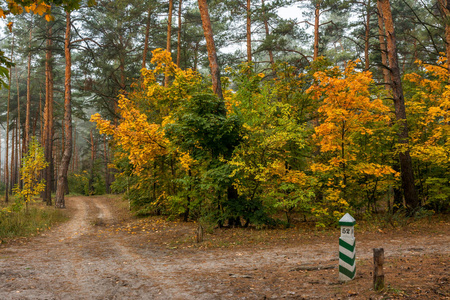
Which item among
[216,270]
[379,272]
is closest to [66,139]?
[216,270]

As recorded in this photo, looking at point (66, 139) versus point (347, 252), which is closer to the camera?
point (347, 252)

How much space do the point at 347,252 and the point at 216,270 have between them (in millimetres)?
2752

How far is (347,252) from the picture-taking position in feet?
15.6

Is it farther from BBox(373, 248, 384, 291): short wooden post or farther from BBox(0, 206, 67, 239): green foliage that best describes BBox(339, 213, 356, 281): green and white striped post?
BBox(0, 206, 67, 239): green foliage

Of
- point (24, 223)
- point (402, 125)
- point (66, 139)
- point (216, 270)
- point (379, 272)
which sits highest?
point (66, 139)

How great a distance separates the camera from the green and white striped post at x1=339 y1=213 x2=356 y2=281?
4746 mm

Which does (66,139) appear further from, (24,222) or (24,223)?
(24,223)

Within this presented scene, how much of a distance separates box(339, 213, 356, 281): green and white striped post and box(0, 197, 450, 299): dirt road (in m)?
0.15

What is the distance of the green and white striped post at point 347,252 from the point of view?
4.75 metres

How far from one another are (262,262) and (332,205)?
457cm

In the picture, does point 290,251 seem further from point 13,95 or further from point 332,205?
point 13,95

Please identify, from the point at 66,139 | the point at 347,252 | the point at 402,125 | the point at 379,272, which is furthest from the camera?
the point at 66,139

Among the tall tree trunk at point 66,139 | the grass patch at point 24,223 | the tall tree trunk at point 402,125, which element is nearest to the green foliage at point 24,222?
the grass patch at point 24,223

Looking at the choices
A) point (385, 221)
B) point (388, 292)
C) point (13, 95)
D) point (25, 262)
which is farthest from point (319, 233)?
point (13, 95)
